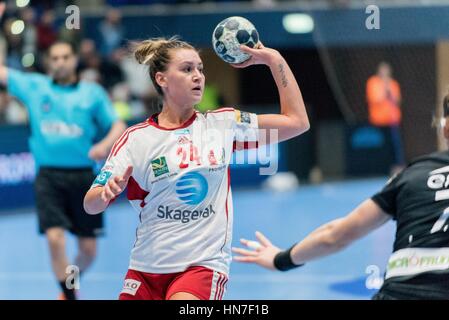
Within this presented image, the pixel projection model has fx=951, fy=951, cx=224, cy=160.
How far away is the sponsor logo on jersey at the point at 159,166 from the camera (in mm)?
4688

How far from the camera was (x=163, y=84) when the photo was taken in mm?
4871

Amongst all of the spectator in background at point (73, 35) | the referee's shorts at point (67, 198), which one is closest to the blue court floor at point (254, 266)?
the referee's shorts at point (67, 198)

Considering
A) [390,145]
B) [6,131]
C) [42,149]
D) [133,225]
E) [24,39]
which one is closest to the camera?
[42,149]

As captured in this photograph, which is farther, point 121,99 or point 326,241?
point 121,99

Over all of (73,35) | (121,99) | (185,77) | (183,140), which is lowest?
(183,140)

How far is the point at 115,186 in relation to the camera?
4352mm

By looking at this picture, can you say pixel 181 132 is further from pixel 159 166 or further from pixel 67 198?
pixel 67 198

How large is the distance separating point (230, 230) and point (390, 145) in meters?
14.0

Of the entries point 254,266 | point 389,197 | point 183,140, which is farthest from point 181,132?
point 254,266

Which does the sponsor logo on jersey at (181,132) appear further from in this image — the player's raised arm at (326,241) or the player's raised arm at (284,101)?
the player's raised arm at (326,241)

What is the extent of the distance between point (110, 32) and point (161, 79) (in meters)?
11.6

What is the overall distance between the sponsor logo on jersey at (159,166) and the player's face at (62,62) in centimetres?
327
